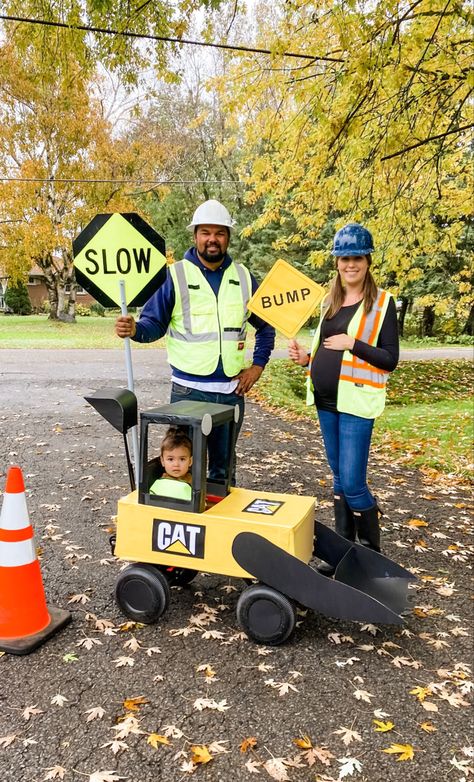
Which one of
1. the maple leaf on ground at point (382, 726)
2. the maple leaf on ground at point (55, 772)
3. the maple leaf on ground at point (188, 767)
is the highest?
the maple leaf on ground at point (55, 772)

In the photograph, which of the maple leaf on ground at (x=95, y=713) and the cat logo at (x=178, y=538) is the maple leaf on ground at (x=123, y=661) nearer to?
the maple leaf on ground at (x=95, y=713)

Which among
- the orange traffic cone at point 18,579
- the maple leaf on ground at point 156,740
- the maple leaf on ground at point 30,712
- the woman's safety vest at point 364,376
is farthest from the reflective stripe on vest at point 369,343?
the maple leaf on ground at point 30,712

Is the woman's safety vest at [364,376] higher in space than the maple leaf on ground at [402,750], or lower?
higher

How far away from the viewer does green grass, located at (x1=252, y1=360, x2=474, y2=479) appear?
7848 millimetres

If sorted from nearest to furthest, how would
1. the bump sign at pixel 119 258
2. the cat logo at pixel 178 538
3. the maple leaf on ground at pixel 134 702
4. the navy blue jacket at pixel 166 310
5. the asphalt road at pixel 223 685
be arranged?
Answer: the asphalt road at pixel 223 685 → the maple leaf on ground at pixel 134 702 → the cat logo at pixel 178 538 → the bump sign at pixel 119 258 → the navy blue jacket at pixel 166 310

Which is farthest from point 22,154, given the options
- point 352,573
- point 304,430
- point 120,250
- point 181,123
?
point 352,573

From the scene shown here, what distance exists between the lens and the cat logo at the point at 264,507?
11.1 feet

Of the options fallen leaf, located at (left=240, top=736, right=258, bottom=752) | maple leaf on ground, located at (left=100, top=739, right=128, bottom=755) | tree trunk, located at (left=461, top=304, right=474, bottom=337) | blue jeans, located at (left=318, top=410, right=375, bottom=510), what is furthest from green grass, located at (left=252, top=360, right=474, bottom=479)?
tree trunk, located at (left=461, top=304, right=474, bottom=337)

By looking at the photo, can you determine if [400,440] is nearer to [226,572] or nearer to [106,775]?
[226,572]

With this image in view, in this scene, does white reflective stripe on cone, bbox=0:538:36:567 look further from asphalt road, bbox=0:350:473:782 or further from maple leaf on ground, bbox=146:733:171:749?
maple leaf on ground, bbox=146:733:171:749

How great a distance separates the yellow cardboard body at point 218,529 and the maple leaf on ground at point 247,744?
83 centimetres

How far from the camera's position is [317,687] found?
290 centimetres

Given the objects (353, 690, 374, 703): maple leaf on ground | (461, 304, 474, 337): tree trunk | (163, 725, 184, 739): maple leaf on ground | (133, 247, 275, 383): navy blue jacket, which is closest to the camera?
(163, 725, 184, 739): maple leaf on ground

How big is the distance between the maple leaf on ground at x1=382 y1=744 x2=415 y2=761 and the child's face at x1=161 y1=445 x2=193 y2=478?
170cm
